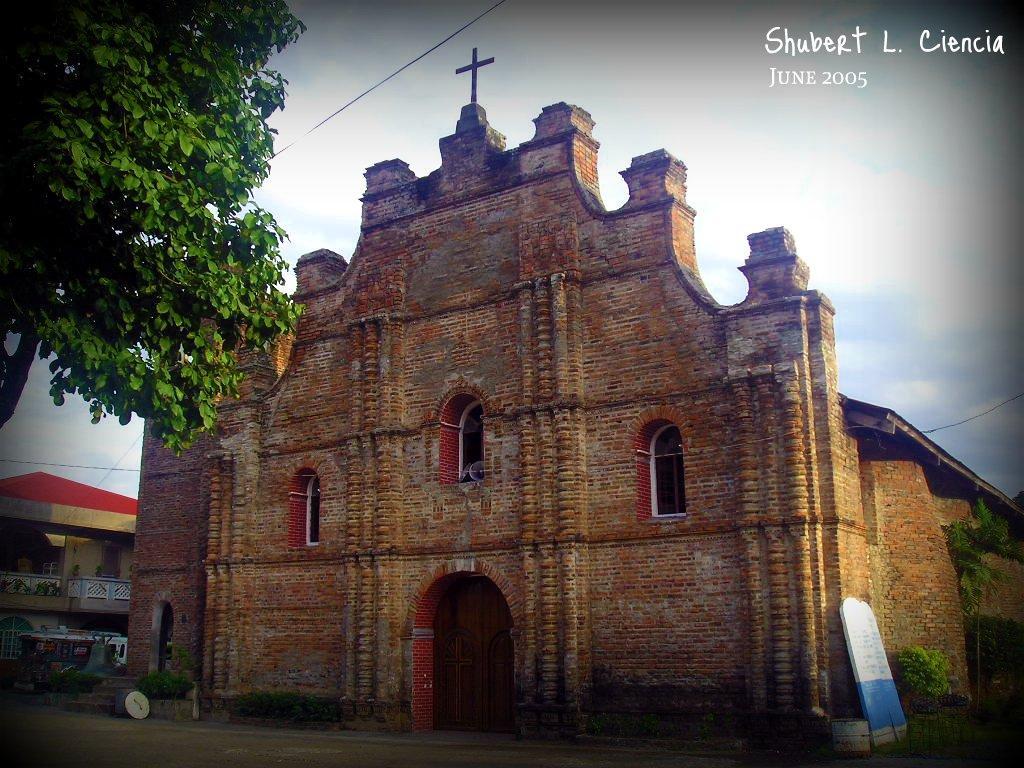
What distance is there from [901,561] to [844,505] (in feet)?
7.79

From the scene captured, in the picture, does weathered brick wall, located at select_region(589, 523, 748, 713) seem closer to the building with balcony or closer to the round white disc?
the round white disc

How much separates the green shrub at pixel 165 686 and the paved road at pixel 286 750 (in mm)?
1347

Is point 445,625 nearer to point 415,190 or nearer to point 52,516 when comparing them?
point 415,190

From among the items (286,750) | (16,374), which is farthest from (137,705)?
(16,374)

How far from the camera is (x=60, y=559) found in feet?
118

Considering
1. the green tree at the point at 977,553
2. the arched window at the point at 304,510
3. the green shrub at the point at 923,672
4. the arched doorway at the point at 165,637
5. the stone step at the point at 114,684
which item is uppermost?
the arched window at the point at 304,510

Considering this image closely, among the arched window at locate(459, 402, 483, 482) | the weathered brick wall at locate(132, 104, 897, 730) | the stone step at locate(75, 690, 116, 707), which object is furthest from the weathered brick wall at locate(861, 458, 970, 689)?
the stone step at locate(75, 690, 116, 707)

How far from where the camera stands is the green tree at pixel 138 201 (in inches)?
381

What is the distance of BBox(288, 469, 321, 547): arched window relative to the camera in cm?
1952

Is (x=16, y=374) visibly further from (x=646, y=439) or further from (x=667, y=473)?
(x=667, y=473)

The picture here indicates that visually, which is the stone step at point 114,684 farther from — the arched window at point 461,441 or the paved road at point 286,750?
the arched window at point 461,441

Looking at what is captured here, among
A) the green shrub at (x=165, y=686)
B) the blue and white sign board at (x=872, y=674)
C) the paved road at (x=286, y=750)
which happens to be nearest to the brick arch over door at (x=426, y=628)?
the paved road at (x=286, y=750)

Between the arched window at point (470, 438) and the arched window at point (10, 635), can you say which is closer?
the arched window at point (470, 438)

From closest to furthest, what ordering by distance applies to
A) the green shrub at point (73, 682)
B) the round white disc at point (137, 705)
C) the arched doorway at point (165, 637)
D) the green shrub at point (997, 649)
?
1. the green shrub at point (997, 649)
2. the round white disc at point (137, 705)
3. the arched doorway at point (165, 637)
4. the green shrub at point (73, 682)
